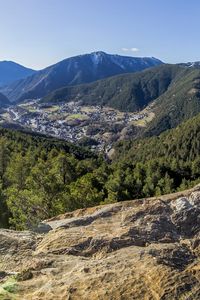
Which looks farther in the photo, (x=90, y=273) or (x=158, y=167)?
(x=158, y=167)

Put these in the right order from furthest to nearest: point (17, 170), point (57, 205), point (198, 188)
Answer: point (17, 170) → point (57, 205) → point (198, 188)

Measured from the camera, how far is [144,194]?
9331 centimetres

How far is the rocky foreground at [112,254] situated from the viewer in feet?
38.4

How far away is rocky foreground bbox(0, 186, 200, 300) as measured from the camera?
38.4ft

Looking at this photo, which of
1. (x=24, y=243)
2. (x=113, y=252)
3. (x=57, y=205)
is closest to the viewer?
(x=113, y=252)

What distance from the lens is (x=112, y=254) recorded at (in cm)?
1377

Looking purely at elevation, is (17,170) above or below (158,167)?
above

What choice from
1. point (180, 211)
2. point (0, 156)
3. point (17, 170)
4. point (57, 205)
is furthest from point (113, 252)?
point (0, 156)

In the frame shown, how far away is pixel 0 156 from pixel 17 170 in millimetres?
19406

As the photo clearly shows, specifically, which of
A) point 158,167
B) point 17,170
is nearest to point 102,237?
point 17,170

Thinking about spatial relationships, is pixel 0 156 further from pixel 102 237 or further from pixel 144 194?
pixel 102 237

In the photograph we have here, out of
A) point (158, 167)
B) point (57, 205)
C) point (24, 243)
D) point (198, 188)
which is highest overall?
point (198, 188)

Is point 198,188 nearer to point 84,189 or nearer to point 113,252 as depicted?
point 113,252

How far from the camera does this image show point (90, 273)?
12.5 meters
